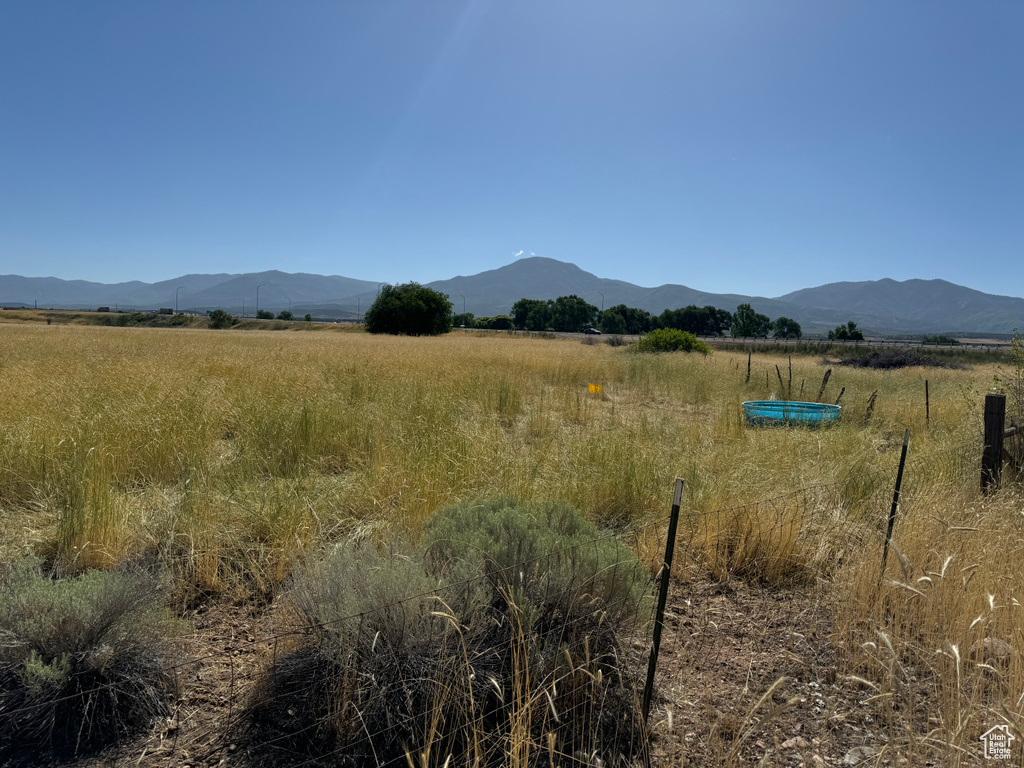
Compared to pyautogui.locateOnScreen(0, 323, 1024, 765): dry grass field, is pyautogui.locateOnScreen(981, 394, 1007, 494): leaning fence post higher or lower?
higher

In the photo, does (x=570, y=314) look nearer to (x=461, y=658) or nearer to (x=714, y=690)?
(x=714, y=690)

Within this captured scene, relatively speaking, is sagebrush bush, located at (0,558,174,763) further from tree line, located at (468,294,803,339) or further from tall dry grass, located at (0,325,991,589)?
tree line, located at (468,294,803,339)

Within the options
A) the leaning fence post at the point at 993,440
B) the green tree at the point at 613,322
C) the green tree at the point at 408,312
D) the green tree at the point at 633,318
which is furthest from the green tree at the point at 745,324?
the leaning fence post at the point at 993,440

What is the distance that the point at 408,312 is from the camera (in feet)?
194

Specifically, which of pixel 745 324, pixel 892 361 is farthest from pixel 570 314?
pixel 892 361

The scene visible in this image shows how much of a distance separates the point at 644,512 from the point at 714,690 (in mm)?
2026

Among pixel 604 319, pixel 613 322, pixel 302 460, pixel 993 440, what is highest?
pixel 604 319

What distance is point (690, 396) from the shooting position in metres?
13.5

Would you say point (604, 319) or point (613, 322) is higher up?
point (604, 319)

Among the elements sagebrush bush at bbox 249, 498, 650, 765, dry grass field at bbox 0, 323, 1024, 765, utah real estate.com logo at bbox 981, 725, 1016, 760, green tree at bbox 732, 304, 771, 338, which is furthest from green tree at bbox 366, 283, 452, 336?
green tree at bbox 732, 304, 771, 338

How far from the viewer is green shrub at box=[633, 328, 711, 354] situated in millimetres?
28391

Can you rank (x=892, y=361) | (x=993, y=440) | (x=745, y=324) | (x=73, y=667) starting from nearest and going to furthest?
(x=73, y=667), (x=993, y=440), (x=892, y=361), (x=745, y=324)

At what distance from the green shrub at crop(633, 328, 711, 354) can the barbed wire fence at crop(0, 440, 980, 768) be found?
26499mm

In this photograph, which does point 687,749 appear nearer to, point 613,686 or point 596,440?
point 613,686
